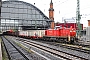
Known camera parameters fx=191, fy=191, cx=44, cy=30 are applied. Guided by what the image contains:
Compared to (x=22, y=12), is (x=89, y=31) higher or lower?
lower

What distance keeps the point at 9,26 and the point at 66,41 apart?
86.6 metres

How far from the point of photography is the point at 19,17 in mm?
117750

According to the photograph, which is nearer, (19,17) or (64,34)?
(64,34)

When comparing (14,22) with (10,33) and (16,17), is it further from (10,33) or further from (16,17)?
(10,33)

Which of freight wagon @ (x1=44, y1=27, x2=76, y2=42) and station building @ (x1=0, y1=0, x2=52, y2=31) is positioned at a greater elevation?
station building @ (x1=0, y1=0, x2=52, y2=31)

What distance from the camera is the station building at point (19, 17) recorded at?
11594 centimetres

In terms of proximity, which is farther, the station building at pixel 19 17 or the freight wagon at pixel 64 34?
the station building at pixel 19 17

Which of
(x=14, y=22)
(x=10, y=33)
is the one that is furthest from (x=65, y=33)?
(x=14, y=22)

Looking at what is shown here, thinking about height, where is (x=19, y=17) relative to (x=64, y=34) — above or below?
above

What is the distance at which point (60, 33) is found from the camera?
40000mm

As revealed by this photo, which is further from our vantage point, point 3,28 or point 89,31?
point 3,28

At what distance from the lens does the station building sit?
116m

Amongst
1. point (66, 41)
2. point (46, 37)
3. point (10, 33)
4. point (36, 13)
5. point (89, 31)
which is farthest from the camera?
point (36, 13)

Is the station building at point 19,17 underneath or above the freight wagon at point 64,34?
above
